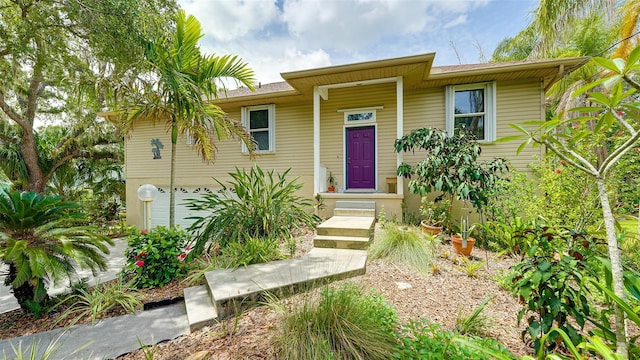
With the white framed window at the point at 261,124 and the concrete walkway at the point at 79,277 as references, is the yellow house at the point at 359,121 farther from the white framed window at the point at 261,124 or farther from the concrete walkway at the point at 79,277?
the concrete walkway at the point at 79,277

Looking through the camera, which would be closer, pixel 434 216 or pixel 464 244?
pixel 464 244

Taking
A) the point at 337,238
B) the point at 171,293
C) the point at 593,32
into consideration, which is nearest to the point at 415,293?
the point at 337,238

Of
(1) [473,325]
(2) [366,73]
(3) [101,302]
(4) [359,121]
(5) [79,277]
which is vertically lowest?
(5) [79,277]

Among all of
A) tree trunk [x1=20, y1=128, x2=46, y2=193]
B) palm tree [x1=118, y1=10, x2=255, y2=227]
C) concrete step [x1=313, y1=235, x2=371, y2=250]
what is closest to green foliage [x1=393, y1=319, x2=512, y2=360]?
concrete step [x1=313, y1=235, x2=371, y2=250]

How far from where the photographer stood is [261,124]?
328 inches

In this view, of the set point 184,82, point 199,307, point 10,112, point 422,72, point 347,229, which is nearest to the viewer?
point 199,307

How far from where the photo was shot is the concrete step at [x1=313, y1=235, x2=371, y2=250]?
420 cm

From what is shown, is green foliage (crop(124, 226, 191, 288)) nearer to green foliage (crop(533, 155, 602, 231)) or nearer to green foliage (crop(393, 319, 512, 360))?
green foliage (crop(393, 319, 512, 360))

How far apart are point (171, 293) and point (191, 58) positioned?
454cm

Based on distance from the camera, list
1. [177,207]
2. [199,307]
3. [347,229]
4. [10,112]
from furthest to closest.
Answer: [177,207]
[10,112]
[347,229]
[199,307]

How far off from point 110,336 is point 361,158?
20.8 ft

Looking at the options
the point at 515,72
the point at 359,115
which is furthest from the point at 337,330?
the point at 515,72

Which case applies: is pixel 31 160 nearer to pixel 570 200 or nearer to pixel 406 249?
pixel 406 249

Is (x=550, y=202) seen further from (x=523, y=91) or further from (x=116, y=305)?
(x=116, y=305)
